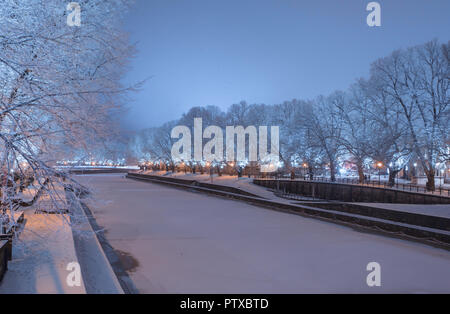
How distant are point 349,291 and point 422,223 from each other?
252 inches

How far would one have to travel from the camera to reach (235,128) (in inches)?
2024

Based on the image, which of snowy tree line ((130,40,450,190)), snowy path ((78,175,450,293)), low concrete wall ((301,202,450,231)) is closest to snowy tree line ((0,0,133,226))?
snowy path ((78,175,450,293))

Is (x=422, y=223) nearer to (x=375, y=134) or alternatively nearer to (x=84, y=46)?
(x=84, y=46)

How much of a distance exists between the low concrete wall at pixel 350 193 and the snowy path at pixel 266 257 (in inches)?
428

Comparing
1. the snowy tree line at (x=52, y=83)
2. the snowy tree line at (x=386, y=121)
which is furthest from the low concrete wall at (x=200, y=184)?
the snowy tree line at (x=52, y=83)

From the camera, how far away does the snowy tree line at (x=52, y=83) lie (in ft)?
17.1

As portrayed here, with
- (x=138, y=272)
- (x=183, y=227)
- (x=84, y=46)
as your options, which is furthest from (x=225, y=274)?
(x=183, y=227)

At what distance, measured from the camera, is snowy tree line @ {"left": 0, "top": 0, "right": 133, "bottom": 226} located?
5.20 meters
